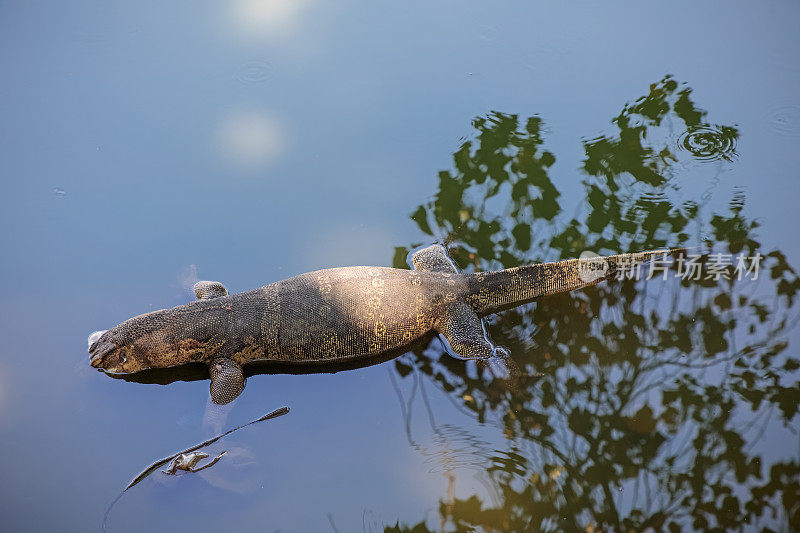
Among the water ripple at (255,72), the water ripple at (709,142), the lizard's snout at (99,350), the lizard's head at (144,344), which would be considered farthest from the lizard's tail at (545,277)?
the water ripple at (255,72)

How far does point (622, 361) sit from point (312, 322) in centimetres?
269

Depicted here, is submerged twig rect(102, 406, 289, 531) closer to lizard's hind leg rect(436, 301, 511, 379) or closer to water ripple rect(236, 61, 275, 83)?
lizard's hind leg rect(436, 301, 511, 379)

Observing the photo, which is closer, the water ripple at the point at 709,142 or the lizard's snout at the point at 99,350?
the lizard's snout at the point at 99,350

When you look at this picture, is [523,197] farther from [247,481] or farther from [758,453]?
[247,481]

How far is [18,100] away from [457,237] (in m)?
5.52

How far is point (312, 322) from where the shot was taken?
18.8ft

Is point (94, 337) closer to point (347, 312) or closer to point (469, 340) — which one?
point (347, 312)

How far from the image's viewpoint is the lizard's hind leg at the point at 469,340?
580 centimetres

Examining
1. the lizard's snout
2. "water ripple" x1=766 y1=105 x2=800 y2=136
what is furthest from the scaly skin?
"water ripple" x1=766 y1=105 x2=800 y2=136

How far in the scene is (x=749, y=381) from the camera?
5.68 metres

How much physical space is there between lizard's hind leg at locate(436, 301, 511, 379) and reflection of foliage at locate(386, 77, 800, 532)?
136 mm
